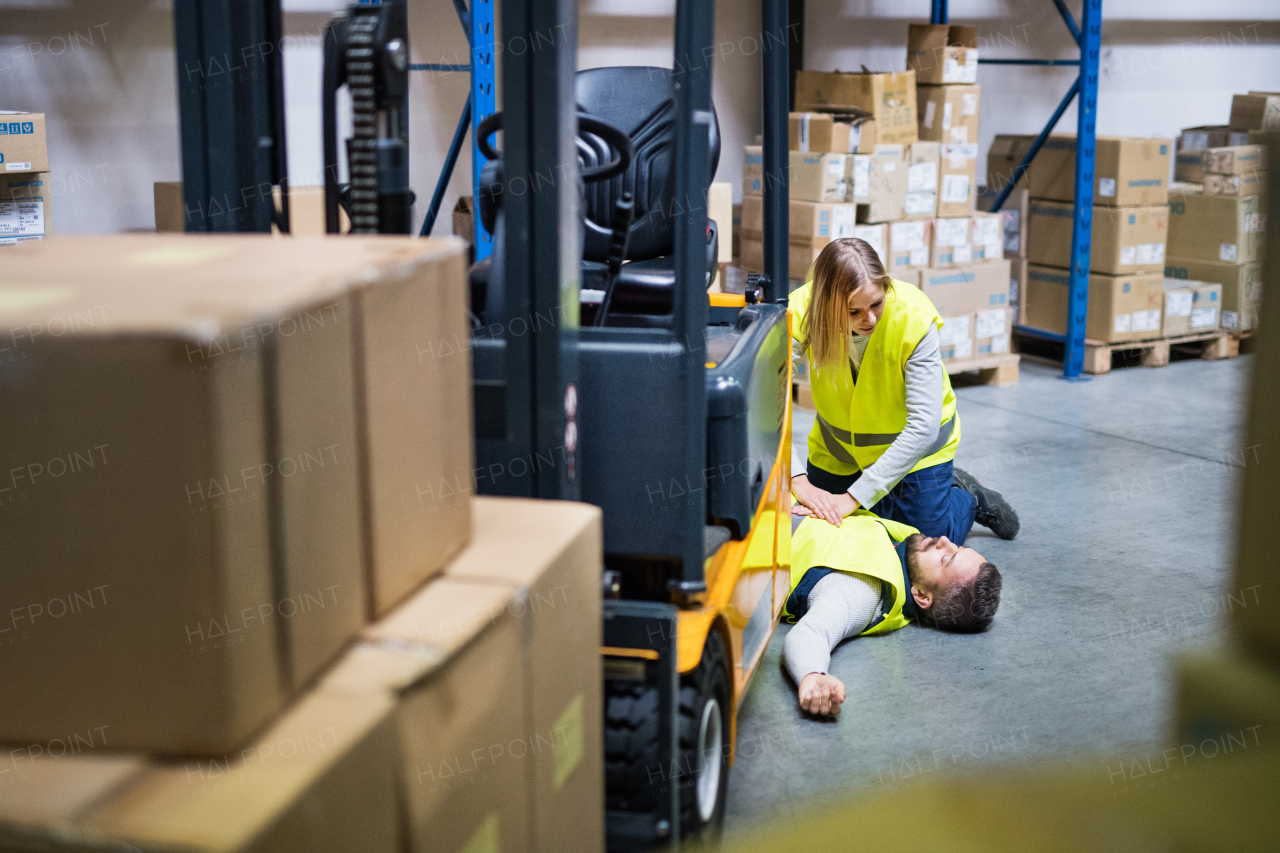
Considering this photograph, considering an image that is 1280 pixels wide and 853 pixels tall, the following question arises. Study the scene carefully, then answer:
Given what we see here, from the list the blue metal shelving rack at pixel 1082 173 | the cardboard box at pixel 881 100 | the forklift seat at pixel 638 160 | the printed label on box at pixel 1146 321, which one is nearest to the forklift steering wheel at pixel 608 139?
the forklift seat at pixel 638 160

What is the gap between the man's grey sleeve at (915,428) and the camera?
4371 millimetres

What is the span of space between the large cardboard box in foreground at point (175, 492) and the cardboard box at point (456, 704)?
0.09 metres

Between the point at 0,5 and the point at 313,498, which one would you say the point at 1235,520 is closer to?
the point at 313,498

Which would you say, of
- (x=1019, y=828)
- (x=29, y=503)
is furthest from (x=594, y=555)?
(x=1019, y=828)

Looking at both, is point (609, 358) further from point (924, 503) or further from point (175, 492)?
point (924, 503)

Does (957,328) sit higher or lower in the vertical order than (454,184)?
lower

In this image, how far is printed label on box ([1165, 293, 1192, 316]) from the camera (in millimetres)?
8867

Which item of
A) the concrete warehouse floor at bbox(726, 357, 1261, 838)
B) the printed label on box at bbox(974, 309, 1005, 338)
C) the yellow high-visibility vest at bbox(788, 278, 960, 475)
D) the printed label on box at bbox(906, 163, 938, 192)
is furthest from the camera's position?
the printed label on box at bbox(974, 309, 1005, 338)

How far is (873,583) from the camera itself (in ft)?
13.4

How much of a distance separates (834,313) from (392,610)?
2.98m

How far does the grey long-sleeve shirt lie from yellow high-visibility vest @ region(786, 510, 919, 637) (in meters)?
0.24

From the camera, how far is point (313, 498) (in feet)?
4.32

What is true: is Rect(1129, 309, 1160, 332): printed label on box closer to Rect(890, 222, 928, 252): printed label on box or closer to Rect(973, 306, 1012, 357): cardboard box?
Rect(973, 306, 1012, 357): cardboard box

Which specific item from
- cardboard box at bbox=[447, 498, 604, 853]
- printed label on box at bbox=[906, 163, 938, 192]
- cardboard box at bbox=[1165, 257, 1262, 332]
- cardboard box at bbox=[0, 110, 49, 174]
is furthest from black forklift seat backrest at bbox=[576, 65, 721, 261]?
cardboard box at bbox=[1165, 257, 1262, 332]
